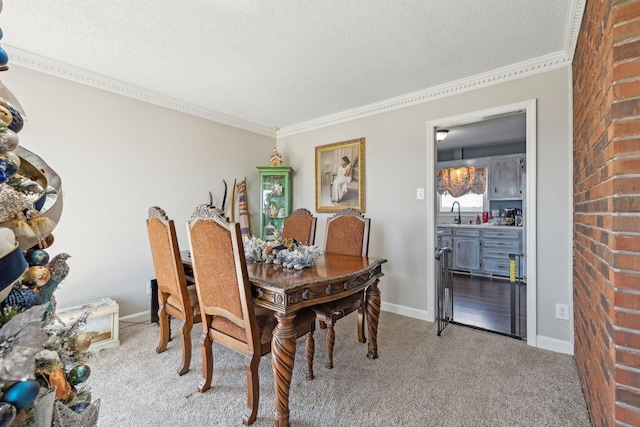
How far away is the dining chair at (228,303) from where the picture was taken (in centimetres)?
144

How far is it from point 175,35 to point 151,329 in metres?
2.49

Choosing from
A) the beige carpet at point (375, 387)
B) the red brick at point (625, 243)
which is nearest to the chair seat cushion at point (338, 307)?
the beige carpet at point (375, 387)

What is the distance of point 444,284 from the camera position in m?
2.75

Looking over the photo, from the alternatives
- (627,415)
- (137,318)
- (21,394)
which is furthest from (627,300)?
(137,318)

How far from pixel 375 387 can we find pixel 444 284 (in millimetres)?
1373

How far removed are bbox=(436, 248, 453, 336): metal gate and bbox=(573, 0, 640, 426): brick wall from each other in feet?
4.23

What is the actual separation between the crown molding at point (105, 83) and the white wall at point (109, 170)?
0.05 meters

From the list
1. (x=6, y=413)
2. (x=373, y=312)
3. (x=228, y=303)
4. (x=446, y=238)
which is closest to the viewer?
(x=6, y=413)

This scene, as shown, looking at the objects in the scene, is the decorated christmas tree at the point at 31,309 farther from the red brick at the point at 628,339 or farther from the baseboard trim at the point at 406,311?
the baseboard trim at the point at 406,311

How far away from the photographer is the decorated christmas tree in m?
0.50

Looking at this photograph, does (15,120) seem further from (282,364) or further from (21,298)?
(282,364)

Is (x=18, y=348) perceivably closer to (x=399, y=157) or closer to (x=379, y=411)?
(x=379, y=411)

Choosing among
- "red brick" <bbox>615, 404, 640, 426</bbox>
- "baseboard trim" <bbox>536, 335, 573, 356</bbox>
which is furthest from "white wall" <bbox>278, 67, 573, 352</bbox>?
"red brick" <bbox>615, 404, 640, 426</bbox>

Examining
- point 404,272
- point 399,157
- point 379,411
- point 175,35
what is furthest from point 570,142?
point 175,35
